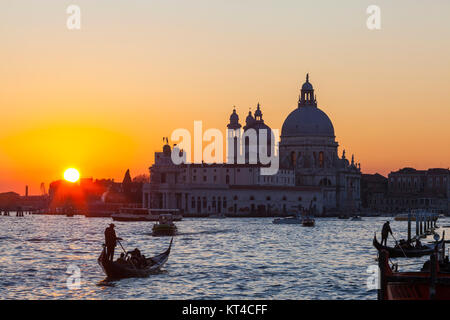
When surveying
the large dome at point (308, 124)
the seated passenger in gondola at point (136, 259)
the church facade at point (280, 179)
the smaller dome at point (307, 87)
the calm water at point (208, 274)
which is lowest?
the calm water at point (208, 274)

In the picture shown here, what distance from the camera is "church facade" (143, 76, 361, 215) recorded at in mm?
141500

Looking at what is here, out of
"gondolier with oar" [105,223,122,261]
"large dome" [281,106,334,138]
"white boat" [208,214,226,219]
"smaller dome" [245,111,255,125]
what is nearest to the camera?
"gondolier with oar" [105,223,122,261]

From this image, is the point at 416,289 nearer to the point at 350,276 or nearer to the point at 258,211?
the point at 350,276

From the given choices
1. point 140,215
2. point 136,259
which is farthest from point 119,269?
point 140,215

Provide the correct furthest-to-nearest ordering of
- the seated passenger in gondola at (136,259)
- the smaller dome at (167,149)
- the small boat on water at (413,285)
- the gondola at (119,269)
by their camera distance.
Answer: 1. the smaller dome at (167,149)
2. the seated passenger in gondola at (136,259)
3. the gondola at (119,269)
4. the small boat on water at (413,285)

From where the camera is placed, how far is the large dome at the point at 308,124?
554 feet

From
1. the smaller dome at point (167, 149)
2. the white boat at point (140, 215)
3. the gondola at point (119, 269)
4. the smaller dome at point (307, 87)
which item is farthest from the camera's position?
the smaller dome at point (307, 87)

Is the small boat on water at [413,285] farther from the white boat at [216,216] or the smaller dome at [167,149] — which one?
the smaller dome at [167,149]

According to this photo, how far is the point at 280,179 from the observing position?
16288 cm

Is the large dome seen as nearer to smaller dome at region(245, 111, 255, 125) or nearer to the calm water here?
smaller dome at region(245, 111, 255, 125)

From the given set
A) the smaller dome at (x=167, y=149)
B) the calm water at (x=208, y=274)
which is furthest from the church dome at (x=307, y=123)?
the calm water at (x=208, y=274)

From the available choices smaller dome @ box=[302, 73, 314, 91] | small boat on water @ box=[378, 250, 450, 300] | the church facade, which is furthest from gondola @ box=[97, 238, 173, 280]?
smaller dome @ box=[302, 73, 314, 91]

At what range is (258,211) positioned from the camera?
14850cm

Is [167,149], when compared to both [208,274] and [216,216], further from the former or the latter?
[208,274]
